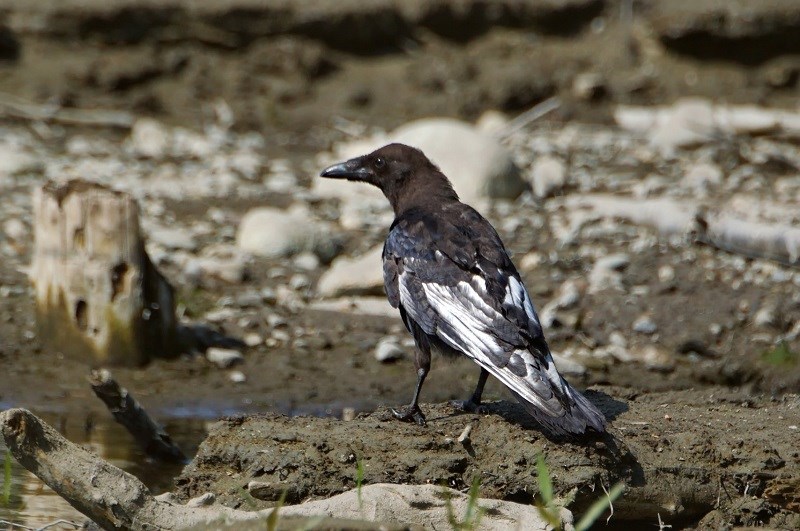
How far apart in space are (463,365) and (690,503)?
3.12 m

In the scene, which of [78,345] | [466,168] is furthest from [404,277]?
[466,168]

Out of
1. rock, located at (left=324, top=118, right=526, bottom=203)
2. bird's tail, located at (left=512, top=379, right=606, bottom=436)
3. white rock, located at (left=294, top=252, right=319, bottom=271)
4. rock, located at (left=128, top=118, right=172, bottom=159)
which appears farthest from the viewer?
rock, located at (left=128, top=118, right=172, bottom=159)

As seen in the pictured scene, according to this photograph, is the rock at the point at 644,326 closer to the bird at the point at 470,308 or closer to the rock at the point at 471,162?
the rock at the point at 471,162

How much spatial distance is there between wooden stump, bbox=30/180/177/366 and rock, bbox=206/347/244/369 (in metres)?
0.26

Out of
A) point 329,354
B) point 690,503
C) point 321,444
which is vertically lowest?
point 329,354

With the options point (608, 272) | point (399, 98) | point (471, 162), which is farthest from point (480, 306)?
point (399, 98)

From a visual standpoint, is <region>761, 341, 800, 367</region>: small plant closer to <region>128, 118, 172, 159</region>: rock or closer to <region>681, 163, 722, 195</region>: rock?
<region>681, 163, 722, 195</region>: rock

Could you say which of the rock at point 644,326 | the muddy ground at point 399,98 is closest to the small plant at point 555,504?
the muddy ground at point 399,98

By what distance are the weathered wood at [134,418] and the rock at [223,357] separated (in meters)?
1.47

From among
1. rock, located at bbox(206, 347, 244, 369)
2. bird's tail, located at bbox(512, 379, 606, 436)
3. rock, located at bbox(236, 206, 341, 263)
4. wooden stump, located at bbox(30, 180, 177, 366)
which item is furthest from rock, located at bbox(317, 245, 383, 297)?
bird's tail, located at bbox(512, 379, 606, 436)

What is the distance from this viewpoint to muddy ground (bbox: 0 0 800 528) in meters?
8.04

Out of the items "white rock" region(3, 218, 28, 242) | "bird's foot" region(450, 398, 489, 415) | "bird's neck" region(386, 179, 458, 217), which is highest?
"bird's neck" region(386, 179, 458, 217)

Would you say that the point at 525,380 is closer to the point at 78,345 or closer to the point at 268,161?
the point at 78,345

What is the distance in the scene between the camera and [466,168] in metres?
9.95
